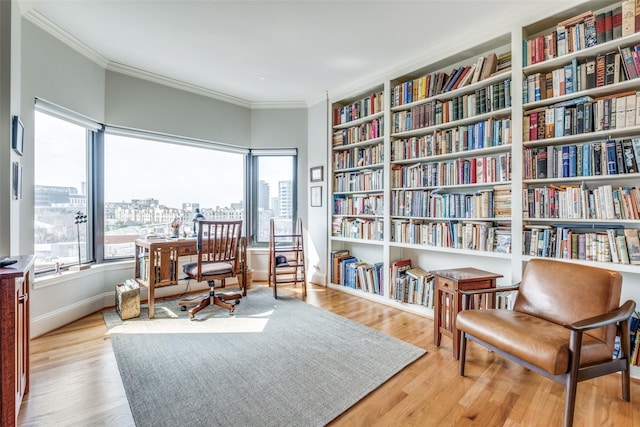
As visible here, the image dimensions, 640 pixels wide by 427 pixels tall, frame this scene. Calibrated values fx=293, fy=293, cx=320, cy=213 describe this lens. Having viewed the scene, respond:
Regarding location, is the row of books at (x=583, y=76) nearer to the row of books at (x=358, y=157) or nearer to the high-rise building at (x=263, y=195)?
the row of books at (x=358, y=157)

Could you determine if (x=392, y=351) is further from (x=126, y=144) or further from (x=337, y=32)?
(x=126, y=144)

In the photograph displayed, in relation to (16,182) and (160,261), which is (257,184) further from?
(16,182)

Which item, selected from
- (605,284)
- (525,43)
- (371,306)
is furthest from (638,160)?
(371,306)

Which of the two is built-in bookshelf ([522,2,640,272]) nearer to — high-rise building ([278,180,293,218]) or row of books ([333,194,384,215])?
row of books ([333,194,384,215])

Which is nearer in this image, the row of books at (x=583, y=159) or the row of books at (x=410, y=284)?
the row of books at (x=583, y=159)

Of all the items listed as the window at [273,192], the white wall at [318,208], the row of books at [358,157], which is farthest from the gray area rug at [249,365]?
the row of books at [358,157]

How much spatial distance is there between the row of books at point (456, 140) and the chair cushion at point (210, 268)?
226 cm

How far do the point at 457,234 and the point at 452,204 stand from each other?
0.30m

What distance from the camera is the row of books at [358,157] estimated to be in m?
3.62

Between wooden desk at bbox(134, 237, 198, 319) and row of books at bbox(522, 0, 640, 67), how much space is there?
365cm

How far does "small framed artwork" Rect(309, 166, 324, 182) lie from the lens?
14.0 ft

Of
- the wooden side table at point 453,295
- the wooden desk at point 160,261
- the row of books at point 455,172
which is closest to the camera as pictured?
the wooden side table at point 453,295

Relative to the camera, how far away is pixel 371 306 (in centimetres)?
339

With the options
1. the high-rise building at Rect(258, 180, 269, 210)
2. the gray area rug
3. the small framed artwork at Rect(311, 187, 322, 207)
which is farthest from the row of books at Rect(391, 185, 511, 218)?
the high-rise building at Rect(258, 180, 269, 210)
